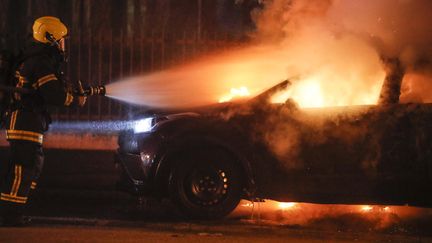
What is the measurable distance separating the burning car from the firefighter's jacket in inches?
54.2

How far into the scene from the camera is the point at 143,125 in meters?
7.18

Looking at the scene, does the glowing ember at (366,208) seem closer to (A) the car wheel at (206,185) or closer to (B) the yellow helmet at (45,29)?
(A) the car wheel at (206,185)

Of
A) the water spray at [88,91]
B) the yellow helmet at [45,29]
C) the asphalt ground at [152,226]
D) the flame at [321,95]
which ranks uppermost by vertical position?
the yellow helmet at [45,29]

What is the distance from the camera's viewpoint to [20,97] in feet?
19.6

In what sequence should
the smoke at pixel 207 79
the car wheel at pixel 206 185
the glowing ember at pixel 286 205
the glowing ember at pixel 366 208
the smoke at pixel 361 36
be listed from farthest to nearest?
the smoke at pixel 207 79
the glowing ember at pixel 286 205
the glowing ember at pixel 366 208
the smoke at pixel 361 36
the car wheel at pixel 206 185

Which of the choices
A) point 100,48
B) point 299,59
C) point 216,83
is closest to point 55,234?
point 299,59

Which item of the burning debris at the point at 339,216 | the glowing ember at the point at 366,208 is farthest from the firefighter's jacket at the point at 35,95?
the glowing ember at the point at 366,208

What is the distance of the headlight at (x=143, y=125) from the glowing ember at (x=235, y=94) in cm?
86

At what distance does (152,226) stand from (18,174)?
1460 mm

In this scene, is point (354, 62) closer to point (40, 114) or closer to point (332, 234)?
point (332, 234)

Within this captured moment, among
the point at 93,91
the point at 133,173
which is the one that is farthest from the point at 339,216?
the point at 93,91

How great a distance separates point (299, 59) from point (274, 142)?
57.6 inches

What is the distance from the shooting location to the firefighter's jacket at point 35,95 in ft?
19.3

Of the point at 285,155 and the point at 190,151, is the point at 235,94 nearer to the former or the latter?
the point at 190,151
